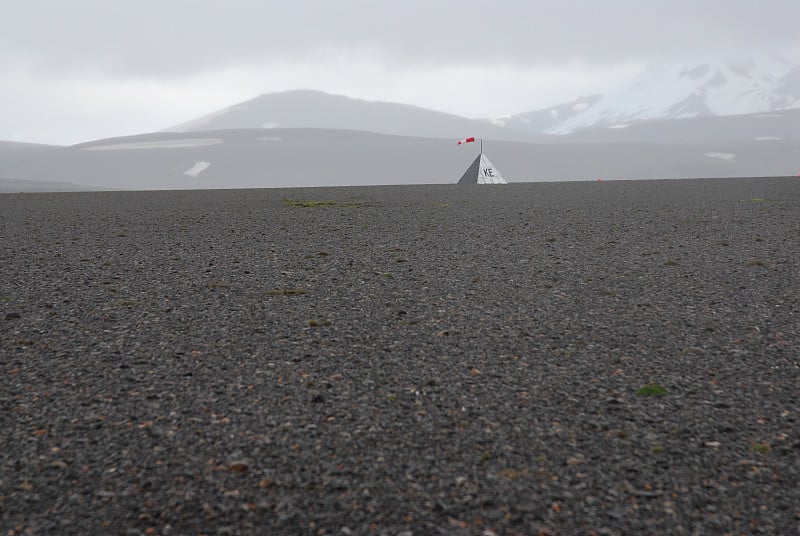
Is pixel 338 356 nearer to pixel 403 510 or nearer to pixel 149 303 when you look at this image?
pixel 403 510

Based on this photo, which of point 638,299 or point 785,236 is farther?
point 785,236

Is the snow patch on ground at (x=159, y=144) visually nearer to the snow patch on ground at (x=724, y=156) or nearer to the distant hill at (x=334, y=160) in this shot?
the distant hill at (x=334, y=160)

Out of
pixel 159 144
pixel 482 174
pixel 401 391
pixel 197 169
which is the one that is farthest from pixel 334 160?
pixel 401 391

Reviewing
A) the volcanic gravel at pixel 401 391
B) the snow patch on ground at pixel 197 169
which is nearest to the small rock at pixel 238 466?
the volcanic gravel at pixel 401 391

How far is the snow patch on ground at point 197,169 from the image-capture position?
82688 mm

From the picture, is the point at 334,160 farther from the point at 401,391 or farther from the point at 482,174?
the point at 401,391

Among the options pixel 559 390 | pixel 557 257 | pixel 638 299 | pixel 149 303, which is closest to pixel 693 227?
pixel 557 257

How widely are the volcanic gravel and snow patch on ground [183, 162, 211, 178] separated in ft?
262

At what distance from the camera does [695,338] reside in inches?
145

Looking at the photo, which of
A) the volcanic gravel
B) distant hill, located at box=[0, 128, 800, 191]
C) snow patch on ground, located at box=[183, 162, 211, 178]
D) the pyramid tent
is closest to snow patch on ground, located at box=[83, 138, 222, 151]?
distant hill, located at box=[0, 128, 800, 191]

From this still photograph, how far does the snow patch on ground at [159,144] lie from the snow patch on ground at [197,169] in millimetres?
11214

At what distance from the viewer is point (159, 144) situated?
9762 cm

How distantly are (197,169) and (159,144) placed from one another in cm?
1751

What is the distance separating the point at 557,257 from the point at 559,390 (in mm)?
3216
